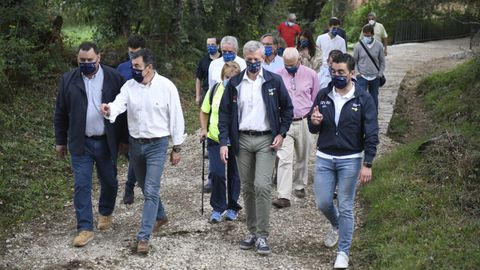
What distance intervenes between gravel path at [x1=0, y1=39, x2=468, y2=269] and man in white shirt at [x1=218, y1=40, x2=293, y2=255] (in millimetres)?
400

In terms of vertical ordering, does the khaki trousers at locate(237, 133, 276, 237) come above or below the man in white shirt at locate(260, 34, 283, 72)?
below

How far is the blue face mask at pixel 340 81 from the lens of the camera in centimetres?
596

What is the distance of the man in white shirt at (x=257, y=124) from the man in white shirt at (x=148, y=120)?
536 millimetres

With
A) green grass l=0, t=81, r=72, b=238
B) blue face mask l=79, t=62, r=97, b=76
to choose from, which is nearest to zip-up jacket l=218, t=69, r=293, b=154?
blue face mask l=79, t=62, r=97, b=76

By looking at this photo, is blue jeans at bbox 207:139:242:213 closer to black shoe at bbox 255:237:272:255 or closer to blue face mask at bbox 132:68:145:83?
black shoe at bbox 255:237:272:255

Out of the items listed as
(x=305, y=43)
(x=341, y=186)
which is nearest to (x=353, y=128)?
(x=341, y=186)

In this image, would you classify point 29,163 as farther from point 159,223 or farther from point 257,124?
point 257,124

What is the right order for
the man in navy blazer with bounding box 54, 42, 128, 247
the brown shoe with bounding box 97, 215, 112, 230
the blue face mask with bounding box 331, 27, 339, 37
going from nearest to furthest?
the man in navy blazer with bounding box 54, 42, 128, 247
the brown shoe with bounding box 97, 215, 112, 230
the blue face mask with bounding box 331, 27, 339, 37

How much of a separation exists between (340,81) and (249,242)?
1956mm

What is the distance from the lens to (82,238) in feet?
21.9

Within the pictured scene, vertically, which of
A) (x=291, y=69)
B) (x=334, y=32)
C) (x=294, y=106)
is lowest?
(x=294, y=106)

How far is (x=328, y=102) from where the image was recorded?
6074 millimetres

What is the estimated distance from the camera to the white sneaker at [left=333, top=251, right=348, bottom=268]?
609 centimetres

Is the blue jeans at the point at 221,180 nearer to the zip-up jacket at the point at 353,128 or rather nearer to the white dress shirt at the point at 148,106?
the white dress shirt at the point at 148,106
